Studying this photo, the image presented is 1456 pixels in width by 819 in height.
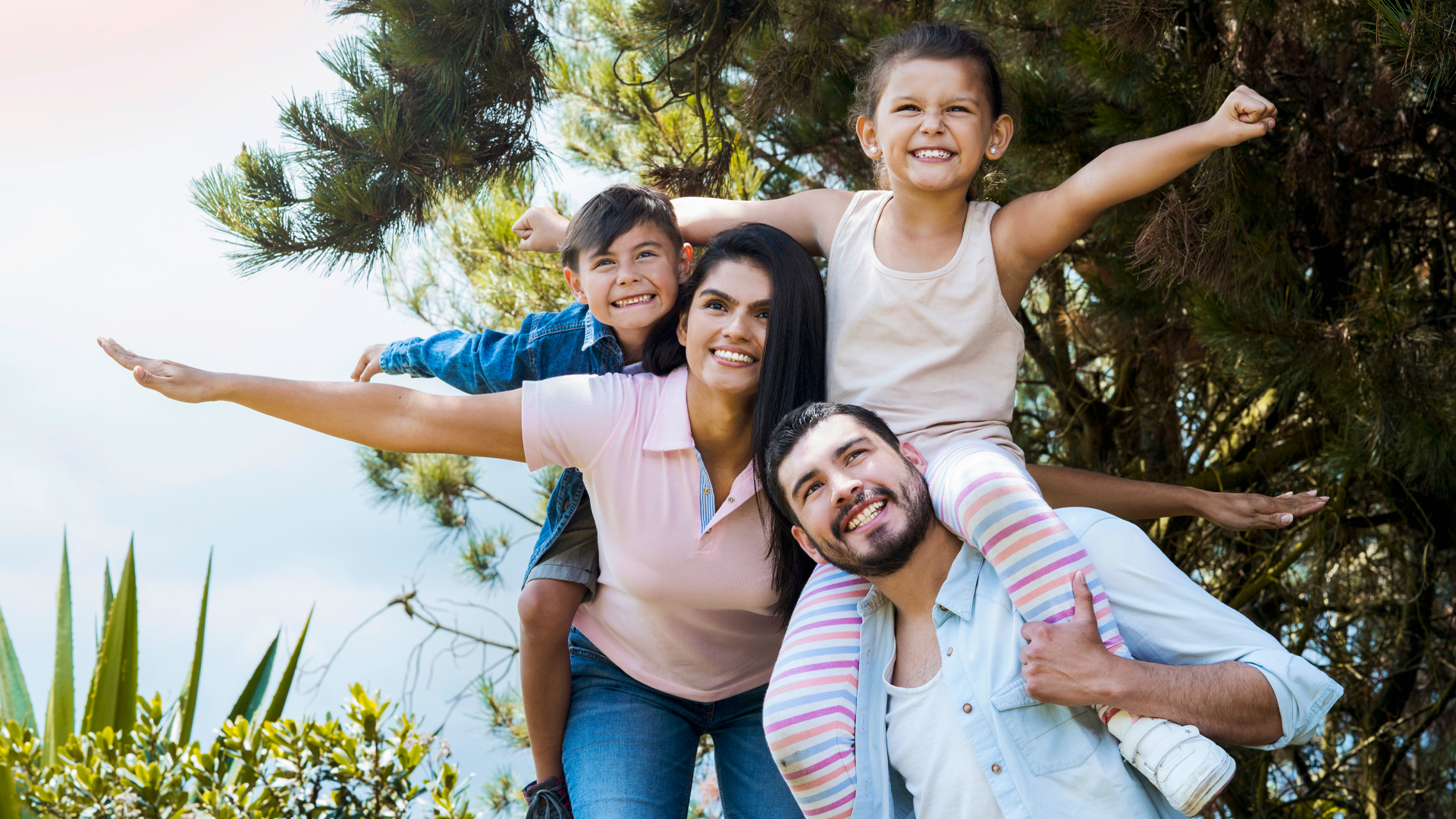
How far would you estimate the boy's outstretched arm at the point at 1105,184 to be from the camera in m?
1.55

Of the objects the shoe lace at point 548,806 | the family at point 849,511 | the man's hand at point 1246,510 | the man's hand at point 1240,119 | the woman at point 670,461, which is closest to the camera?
the family at point 849,511

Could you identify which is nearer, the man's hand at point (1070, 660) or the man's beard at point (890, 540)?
the man's hand at point (1070, 660)

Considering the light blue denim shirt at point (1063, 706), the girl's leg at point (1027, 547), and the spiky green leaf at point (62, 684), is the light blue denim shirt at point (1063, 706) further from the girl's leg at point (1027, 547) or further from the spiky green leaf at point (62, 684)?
the spiky green leaf at point (62, 684)

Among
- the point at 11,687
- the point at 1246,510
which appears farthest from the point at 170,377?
the point at 11,687

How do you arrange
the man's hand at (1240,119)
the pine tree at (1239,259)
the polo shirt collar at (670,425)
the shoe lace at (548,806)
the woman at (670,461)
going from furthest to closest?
the pine tree at (1239,259)
the shoe lace at (548,806)
the polo shirt collar at (670,425)
the woman at (670,461)
the man's hand at (1240,119)

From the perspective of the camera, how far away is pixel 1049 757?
4.72 feet

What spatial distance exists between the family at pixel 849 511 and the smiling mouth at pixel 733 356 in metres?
0.01

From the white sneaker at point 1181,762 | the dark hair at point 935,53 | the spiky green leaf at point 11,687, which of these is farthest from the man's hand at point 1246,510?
the spiky green leaf at point 11,687

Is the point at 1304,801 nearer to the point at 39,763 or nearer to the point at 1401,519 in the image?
the point at 1401,519

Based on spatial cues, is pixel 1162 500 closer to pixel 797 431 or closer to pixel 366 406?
pixel 797 431

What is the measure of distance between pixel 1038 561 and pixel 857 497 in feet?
0.85

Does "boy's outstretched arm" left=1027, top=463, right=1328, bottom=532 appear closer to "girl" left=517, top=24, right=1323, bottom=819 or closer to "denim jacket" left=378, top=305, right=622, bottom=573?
"girl" left=517, top=24, right=1323, bottom=819

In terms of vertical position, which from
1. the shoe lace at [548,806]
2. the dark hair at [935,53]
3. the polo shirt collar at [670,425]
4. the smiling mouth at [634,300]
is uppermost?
the dark hair at [935,53]

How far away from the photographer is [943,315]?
1777 millimetres
